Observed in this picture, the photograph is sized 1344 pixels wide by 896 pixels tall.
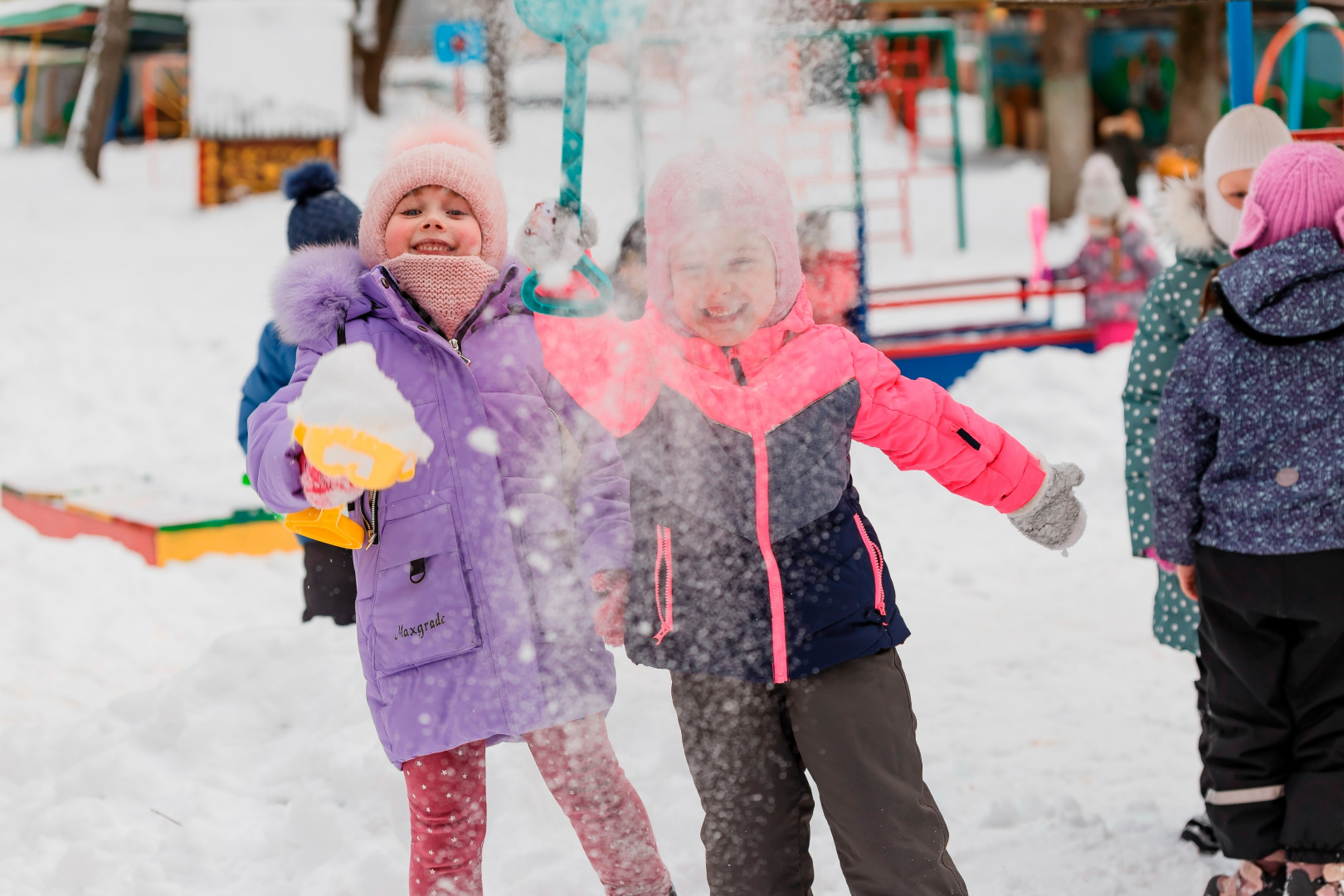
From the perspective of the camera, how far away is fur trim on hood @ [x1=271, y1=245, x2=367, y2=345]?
7.07ft

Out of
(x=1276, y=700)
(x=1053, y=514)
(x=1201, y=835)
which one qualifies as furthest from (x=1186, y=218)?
(x=1201, y=835)

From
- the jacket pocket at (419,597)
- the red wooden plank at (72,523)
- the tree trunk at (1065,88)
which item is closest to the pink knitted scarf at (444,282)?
the jacket pocket at (419,597)

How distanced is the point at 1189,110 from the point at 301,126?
1084cm

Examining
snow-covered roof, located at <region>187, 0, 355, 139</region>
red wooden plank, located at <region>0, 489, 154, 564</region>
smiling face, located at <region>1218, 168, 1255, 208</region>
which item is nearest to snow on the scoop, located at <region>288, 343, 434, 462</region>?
smiling face, located at <region>1218, 168, 1255, 208</region>

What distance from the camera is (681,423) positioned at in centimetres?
208

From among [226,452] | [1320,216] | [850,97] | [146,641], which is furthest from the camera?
[226,452]

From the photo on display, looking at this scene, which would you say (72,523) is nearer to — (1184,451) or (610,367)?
(610,367)

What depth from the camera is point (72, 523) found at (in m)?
6.00

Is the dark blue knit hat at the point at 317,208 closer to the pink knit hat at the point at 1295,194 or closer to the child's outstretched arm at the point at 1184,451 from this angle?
the child's outstretched arm at the point at 1184,451

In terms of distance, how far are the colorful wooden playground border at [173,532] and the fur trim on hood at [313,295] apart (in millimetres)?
3338

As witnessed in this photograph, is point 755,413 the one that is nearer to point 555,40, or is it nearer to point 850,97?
point 555,40

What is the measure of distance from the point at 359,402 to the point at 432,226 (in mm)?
645

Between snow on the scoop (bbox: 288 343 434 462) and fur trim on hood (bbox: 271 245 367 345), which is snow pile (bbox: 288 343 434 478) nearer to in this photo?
snow on the scoop (bbox: 288 343 434 462)

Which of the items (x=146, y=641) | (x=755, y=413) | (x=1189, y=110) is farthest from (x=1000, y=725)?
(x=1189, y=110)
